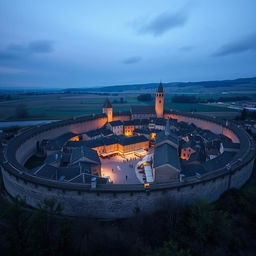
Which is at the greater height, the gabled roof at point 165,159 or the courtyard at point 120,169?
the gabled roof at point 165,159

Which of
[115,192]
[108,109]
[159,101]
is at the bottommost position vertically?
[115,192]

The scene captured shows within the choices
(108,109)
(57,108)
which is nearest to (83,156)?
(108,109)

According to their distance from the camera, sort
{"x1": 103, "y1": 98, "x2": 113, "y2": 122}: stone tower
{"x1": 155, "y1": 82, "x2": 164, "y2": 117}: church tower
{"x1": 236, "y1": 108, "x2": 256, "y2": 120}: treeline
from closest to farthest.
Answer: {"x1": 103, "y1": 98, "x2": 113, "y2": 122}: stone tower
{"x1": 155, "y1": 82, "x2": 164, "y2": 117}: church tower
{"x1": 236, "y1": 108, "x2": 256, "y2": 120}: treeline

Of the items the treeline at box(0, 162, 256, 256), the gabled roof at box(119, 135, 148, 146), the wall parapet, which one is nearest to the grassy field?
the gabled roof at box(119, 135, 148, 146)

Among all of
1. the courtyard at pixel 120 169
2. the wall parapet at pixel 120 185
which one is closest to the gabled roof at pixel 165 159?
the wall parapet at pixel 120 185

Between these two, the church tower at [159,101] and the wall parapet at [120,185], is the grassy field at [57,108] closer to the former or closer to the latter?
the church tower at [159,101]

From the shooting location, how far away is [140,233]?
52.8 feet

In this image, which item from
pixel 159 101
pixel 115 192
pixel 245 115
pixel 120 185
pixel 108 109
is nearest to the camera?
pixel 115 192

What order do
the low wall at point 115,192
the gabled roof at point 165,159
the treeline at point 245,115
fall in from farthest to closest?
the treeline at point 245,115
the gabled roof at point 165,159
the low wall at point 115,192

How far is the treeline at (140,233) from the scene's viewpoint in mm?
12609

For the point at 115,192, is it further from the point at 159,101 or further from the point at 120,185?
the point at 159,101

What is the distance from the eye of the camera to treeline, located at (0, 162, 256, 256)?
41.4ft

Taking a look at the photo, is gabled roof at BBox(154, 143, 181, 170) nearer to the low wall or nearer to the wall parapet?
the wall parapet

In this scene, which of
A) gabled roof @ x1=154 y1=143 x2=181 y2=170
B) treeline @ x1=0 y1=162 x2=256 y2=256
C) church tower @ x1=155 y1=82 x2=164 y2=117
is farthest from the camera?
church tower @ x1=155 y1=82 x2=164 y2=117
